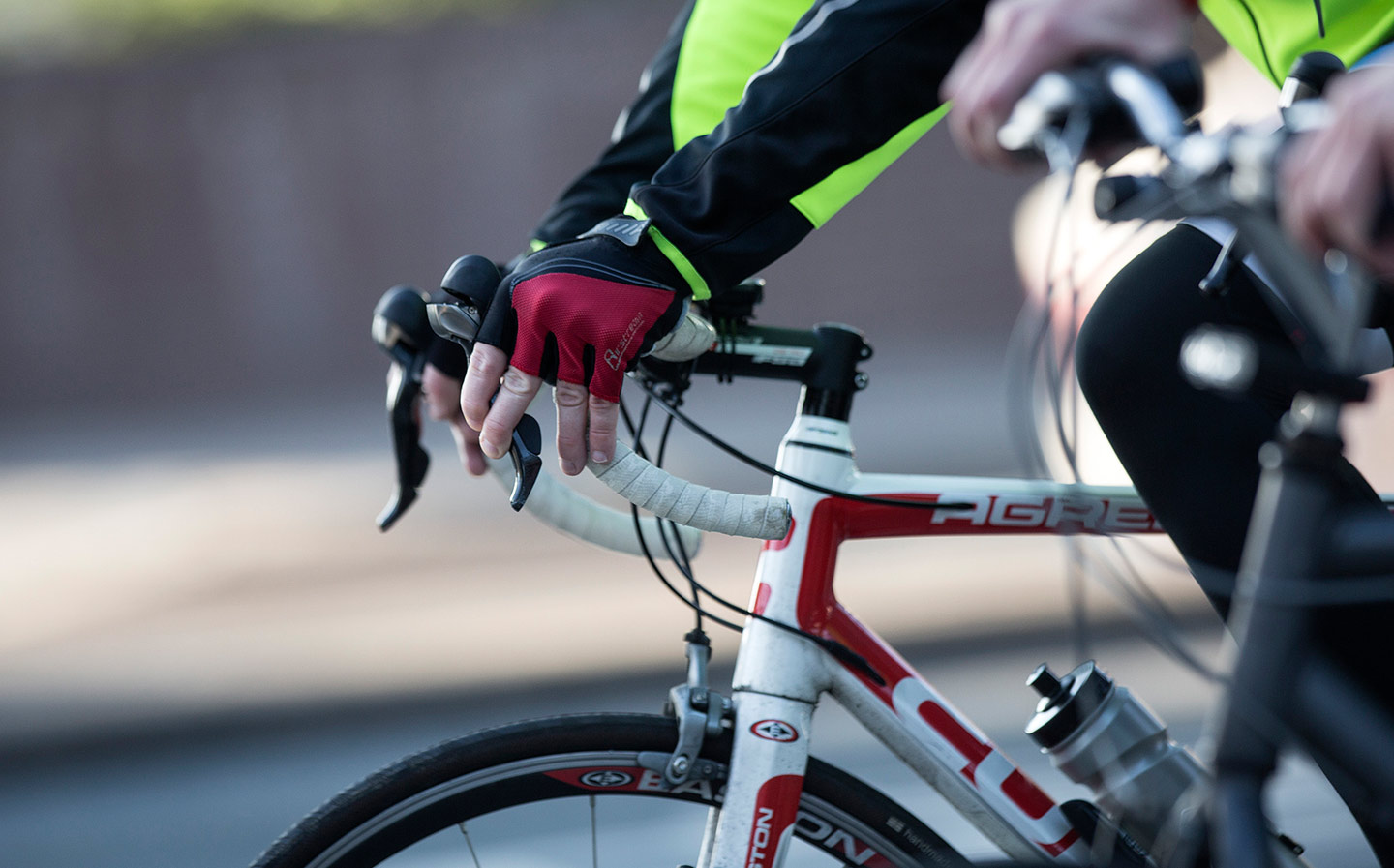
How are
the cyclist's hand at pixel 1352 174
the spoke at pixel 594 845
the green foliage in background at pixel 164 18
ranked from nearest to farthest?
the cyclist's hand at pixel 1352 174 < the spoke at pixel 594 845 < the green foliage in background at pixel 164 18

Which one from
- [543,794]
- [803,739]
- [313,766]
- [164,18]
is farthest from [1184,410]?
[164,18]

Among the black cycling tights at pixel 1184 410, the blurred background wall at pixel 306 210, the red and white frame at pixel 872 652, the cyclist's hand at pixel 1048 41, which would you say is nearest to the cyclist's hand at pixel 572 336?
the red and white frame at pixel 872 652

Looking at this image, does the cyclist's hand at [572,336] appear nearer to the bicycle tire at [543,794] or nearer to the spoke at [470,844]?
the bicycle tire at [543,794]

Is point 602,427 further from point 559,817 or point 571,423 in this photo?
point 559,817

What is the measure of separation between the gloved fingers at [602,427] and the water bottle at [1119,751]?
22.1 inches

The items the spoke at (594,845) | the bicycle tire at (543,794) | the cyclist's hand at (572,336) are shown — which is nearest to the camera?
the cyclist's hand at (572,336)

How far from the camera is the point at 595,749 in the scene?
125 centimetres

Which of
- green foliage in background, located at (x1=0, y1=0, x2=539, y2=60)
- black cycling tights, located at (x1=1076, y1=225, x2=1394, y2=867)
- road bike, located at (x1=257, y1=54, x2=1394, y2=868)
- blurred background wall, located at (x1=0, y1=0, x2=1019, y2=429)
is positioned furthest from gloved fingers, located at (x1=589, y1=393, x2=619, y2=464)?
green foliage in background, located at (x1=0, y1=0, x2=539, y2=60)

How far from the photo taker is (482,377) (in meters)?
1.12

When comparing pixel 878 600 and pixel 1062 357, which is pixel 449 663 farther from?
pixel 1062 357

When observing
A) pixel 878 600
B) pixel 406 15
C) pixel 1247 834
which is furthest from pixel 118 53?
pixel 1247 834

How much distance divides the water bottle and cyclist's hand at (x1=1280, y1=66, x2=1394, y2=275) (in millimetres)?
654

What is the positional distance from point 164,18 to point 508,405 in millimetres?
11681

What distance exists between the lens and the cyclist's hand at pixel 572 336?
110cm
